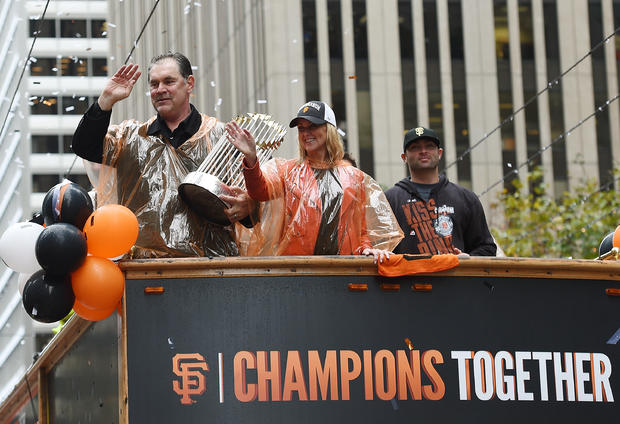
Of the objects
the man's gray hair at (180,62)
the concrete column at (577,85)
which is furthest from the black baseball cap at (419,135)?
the concrete column at (577,85)

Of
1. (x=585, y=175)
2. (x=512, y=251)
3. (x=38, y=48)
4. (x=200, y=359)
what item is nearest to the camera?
(x=200, y=359)

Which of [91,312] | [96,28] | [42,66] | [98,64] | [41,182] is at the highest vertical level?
[96,28]

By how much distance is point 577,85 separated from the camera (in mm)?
36031

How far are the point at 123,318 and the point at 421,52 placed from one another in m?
30.1

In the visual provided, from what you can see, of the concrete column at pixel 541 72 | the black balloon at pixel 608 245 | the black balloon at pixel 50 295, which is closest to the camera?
the black balloon at pixel 50 295

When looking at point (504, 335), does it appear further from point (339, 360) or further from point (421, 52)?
point (421, 52)

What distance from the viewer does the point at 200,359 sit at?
17.1 ft

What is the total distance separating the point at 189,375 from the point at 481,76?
31.1m

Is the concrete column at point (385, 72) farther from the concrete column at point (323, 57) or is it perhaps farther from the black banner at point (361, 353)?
the black banner at point (361, 353)

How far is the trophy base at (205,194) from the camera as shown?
19.0 ft

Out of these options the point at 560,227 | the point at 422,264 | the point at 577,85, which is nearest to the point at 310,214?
the point at 422,264

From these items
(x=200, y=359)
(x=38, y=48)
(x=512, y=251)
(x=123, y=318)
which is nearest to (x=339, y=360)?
(x=200, y=359)

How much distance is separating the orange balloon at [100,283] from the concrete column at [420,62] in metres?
29.3

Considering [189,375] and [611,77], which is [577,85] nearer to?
[611,77]
